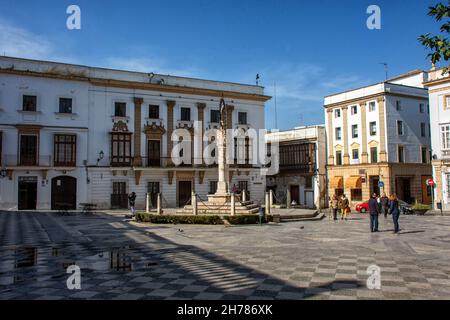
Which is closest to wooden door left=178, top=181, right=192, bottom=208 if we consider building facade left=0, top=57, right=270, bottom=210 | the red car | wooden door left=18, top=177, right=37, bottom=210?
building facade left=0, top=57, right=270, bottom=210

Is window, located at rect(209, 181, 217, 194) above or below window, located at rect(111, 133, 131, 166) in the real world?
below

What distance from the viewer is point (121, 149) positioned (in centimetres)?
3528

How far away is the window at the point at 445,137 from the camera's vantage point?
3266cm

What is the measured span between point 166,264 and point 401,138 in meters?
36.0

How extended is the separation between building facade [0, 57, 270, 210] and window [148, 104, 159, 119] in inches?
3.7

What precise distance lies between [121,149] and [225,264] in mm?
27304

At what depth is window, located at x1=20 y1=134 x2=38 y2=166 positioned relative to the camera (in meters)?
31.6

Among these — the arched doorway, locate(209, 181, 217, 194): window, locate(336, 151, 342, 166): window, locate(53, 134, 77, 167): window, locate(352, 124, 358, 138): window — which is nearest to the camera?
the arched doorway

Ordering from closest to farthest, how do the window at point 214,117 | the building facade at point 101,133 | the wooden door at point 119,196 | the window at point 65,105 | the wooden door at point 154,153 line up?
the building facade at point 101,133
the window at point 65,105
the wooden door at point 119,196
the wooden door at point 154,153
the window at point 214,117

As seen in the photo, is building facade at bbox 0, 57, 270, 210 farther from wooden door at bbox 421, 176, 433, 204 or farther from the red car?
wooden door at bbox 421, 176, 433, 204

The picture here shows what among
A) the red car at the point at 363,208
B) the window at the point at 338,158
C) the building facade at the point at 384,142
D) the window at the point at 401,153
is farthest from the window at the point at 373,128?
the red car at the point at 363,208

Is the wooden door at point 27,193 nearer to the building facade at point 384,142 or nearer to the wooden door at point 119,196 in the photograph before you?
the wooden door at point 119,196

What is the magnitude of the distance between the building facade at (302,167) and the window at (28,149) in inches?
1103

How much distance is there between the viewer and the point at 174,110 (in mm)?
37781
